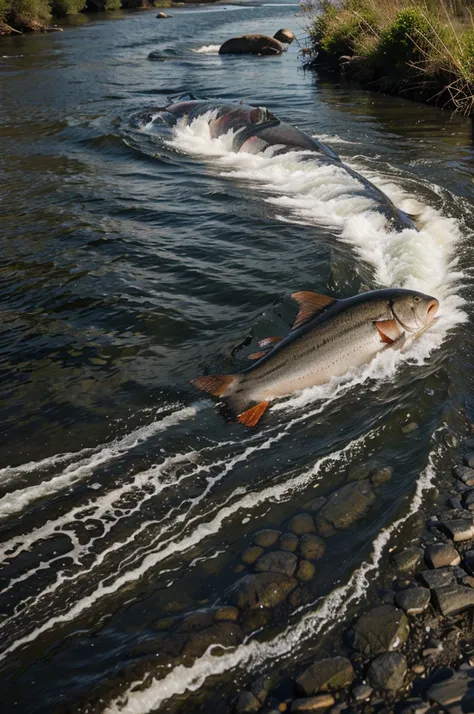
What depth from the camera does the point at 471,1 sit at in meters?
21.0

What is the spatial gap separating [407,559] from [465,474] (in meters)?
1.03

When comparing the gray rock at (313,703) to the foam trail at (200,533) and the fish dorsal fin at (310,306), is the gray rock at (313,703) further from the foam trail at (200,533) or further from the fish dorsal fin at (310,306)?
the fish dorsal fin at (310,306)

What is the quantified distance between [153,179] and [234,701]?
11.2 meters

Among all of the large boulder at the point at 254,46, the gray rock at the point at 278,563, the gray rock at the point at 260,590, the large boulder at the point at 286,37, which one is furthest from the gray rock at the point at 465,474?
the large boulder at the point at 286,37

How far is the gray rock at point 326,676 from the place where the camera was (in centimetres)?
372

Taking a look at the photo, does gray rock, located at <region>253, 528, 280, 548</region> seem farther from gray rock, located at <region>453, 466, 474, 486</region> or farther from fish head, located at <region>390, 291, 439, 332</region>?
fish head, located at <region>390, 291, 439, 332</region>

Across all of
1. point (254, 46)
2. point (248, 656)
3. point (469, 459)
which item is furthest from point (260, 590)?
point (254, 46)

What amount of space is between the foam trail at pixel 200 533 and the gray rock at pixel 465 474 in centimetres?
80

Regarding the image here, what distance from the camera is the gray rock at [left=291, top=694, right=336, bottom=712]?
3.61 meters

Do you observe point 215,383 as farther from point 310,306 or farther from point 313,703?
point 313,703

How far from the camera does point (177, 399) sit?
21.2 feet

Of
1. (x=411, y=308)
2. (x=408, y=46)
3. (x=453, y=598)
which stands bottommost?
(x=453, y=598)

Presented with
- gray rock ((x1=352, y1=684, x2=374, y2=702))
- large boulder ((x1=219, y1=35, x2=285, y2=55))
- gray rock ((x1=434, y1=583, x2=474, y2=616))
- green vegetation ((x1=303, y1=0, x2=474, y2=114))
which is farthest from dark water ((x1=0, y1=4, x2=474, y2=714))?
large boulder ((x1=219, y1=35, x2=285, y2=55))

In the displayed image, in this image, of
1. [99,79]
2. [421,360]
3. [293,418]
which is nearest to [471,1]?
[99,79]
